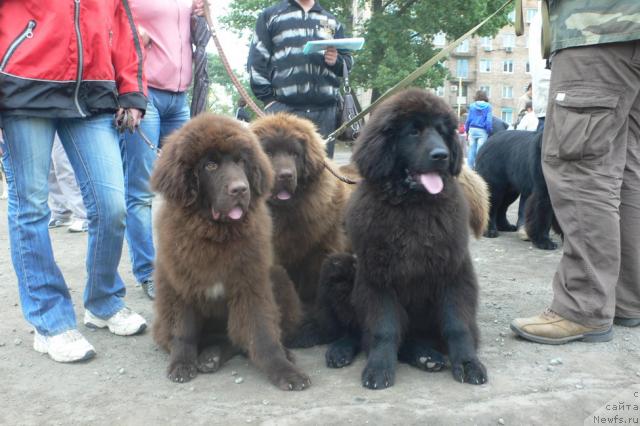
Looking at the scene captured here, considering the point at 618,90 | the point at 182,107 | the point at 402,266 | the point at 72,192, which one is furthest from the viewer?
the point at 72,192

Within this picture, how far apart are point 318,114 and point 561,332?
9.52 feet

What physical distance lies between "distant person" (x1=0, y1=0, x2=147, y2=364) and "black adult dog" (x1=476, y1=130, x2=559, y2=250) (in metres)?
5.00

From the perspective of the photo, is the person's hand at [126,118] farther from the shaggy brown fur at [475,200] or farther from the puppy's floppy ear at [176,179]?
the shaggy brown fur at [475,200]

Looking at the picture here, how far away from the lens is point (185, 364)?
10.8ft

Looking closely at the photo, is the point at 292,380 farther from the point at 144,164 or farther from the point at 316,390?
the point at 144,164

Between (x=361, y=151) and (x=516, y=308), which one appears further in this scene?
(x=516, y=308)

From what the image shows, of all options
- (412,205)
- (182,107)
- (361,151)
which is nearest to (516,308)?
(412,205)

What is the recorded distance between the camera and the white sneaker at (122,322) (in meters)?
4.00

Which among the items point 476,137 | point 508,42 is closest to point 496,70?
point 508,42

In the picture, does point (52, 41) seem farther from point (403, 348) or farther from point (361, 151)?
point (403, 348)

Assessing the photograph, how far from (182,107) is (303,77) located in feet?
3.69

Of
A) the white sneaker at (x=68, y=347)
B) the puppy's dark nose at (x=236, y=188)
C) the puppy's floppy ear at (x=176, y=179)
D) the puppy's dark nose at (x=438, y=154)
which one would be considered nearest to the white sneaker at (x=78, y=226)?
the white sneaker at (x=68, y=347)

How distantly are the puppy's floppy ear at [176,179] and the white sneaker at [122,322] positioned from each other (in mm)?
1252

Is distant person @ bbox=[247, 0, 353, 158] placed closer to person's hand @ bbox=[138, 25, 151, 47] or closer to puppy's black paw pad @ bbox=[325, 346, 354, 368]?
person's hand @ bbox=[138, 25, 151, 47]
